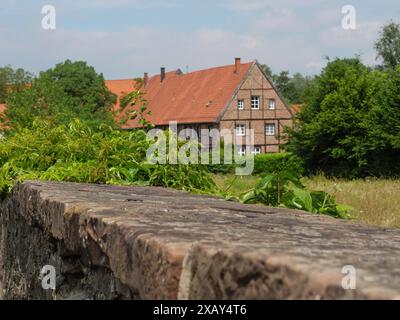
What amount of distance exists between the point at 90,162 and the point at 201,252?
3.49 meters

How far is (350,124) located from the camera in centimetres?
3456

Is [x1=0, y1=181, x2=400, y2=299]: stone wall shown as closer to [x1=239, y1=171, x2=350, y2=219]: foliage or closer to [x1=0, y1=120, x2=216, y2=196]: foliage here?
[x1=239, y1=171, x2=350, y2=219]: foliage

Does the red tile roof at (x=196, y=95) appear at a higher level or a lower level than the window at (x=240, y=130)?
higher

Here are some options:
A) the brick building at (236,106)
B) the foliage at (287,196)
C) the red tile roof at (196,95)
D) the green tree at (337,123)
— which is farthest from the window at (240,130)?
the foliage at (287,196)

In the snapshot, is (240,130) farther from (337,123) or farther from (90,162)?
(90,162)

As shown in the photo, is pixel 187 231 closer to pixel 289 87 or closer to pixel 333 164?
pixel 333 164

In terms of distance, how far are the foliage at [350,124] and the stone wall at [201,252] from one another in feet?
96.1

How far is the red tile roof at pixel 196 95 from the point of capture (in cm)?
4919

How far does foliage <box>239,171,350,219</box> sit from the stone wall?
1.26 m

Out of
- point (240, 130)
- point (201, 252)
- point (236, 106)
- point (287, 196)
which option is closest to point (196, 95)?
point (236, 106)

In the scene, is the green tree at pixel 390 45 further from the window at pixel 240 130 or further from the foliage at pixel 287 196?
the foliage at pixel 287 196

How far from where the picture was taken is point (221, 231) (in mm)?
1665
